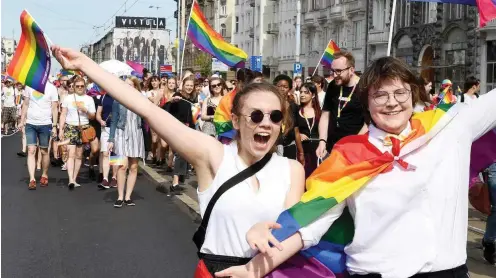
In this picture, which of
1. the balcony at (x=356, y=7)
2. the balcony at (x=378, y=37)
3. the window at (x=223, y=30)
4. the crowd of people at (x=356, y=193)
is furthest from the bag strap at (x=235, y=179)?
the window at (x=223, y=30)

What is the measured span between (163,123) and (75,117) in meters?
9.97

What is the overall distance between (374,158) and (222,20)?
8238 centimetres

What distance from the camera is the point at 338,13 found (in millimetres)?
50531

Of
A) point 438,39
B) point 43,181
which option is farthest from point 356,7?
point 43,181

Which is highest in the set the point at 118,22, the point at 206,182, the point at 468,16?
the point at 118,22

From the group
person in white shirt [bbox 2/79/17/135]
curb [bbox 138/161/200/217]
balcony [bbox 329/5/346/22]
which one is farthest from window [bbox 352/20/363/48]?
curb [bbox 138/161/200/217]

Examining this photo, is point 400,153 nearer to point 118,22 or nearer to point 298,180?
point 298,180

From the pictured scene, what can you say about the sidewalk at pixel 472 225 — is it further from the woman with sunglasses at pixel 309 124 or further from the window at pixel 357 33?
the window at pixel 357 33

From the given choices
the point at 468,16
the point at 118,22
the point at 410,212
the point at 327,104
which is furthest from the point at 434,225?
the point at 118,22

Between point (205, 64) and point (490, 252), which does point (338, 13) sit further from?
point (490, 252)

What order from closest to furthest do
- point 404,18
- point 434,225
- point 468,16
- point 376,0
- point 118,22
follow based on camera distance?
point 434,225
point 468,16
point 404,18
point 376,0
point 118,22

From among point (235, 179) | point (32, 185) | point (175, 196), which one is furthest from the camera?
point (32, 185)

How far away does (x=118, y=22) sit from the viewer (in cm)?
16100

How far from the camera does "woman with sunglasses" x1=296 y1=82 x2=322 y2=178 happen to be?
9.42 metres
